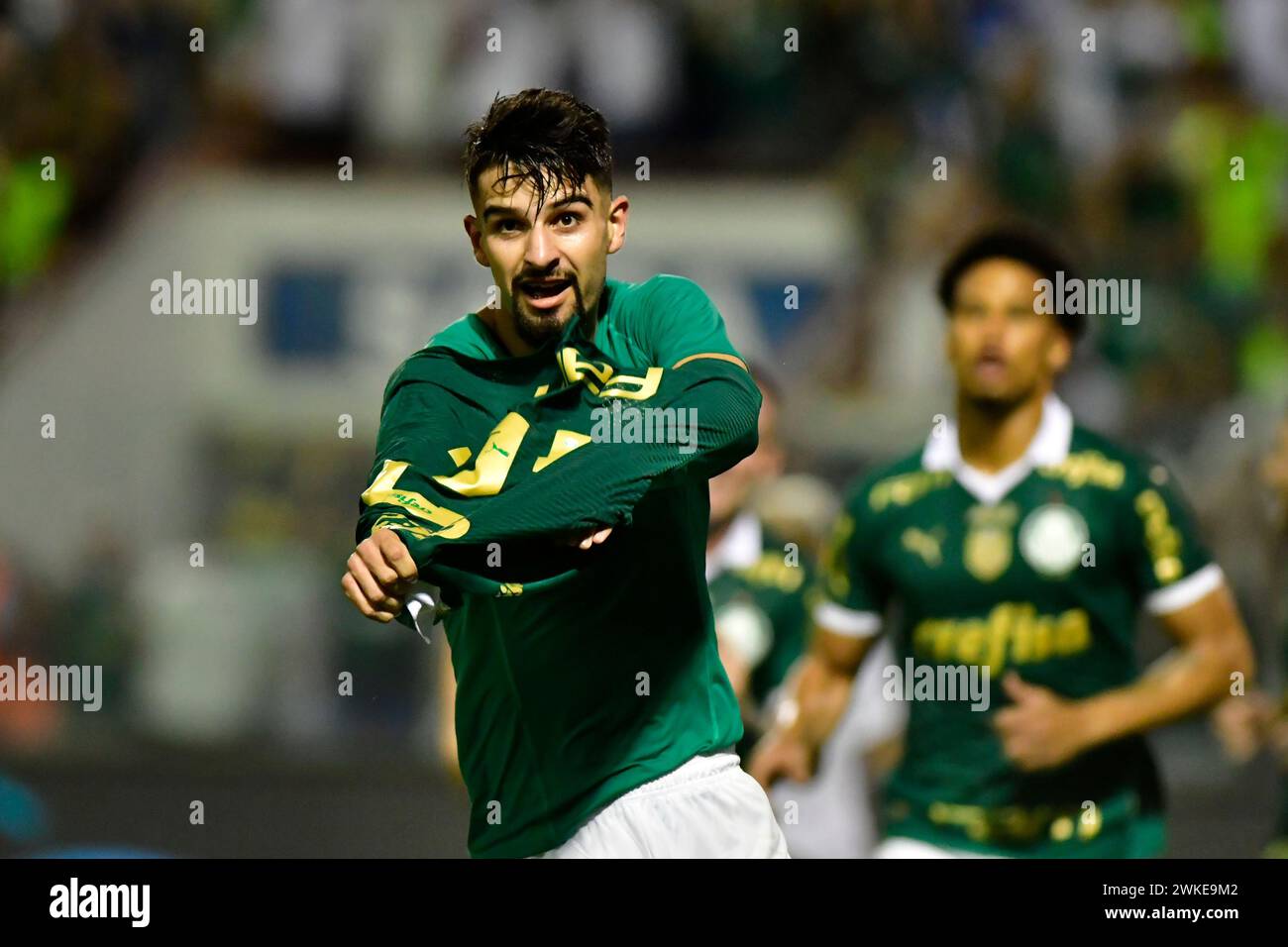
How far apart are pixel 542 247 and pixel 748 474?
2.76m

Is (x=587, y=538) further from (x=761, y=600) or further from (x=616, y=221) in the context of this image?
(x=761, y=600)

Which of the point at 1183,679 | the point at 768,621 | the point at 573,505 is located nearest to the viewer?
the point at 573,505

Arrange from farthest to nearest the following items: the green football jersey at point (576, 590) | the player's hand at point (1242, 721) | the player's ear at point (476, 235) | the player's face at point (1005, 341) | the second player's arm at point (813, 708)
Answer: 1. the player's hand at point (1242, 721)
2. the player's face at point (1005, 341)
3. the second player's arm at point (813, 708)
4. the player's ear at point (476, 235)
5. the green football jersey at point (576, 590)

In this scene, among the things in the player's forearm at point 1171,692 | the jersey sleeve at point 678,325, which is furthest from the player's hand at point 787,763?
the jersey sleeve at point 678,325

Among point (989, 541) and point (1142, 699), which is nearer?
point (1142, 699)

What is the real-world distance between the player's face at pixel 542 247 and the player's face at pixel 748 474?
2.43 m

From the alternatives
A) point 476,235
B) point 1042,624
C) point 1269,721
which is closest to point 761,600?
point 1042,624

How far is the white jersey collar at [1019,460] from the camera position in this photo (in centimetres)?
518

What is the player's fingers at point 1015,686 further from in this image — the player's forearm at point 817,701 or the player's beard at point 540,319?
the player's beard at point 540,319

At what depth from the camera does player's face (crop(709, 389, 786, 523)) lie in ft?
18.9

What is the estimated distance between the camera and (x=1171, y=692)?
489cm

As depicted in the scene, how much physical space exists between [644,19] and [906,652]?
23.4 ft
